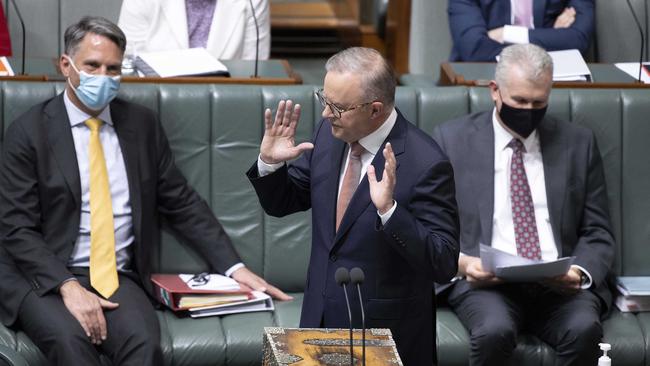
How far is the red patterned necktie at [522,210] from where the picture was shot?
138 inches

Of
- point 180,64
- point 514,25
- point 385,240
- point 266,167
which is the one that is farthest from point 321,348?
point 514,25

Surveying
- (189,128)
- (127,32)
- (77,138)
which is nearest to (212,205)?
(189,128)

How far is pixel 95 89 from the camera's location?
11.1 ft

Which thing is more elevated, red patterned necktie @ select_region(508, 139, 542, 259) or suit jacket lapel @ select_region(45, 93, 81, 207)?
suit jacket lapel @ select_region(45, 93, 81, 207)

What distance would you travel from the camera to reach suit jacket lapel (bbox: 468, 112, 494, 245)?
351cm

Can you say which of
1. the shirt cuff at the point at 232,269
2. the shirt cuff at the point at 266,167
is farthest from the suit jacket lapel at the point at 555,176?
the shirt cuff at the point at 266,167

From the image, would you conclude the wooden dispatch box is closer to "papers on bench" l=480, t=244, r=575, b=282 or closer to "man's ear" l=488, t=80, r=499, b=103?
"papers on bench" l=480, t=244, r=575, b=282

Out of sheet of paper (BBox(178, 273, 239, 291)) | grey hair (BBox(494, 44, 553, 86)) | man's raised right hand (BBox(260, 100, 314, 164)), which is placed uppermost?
grey hair (BBox(494, 44, 553, 86))

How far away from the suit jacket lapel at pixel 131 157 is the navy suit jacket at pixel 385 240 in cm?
78

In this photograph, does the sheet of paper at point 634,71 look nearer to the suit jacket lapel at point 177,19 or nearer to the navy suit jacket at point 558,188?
the navy suit jacket at point 558,188

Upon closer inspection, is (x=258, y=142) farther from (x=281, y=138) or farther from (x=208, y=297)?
(x=281, y=138)

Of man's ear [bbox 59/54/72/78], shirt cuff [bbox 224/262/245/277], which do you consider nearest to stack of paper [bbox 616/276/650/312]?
shirt cuff [bbox 224/262/245/277]

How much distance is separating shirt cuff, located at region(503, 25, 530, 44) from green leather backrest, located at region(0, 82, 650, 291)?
775 millimetres

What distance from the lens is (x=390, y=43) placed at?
5.46 metres
